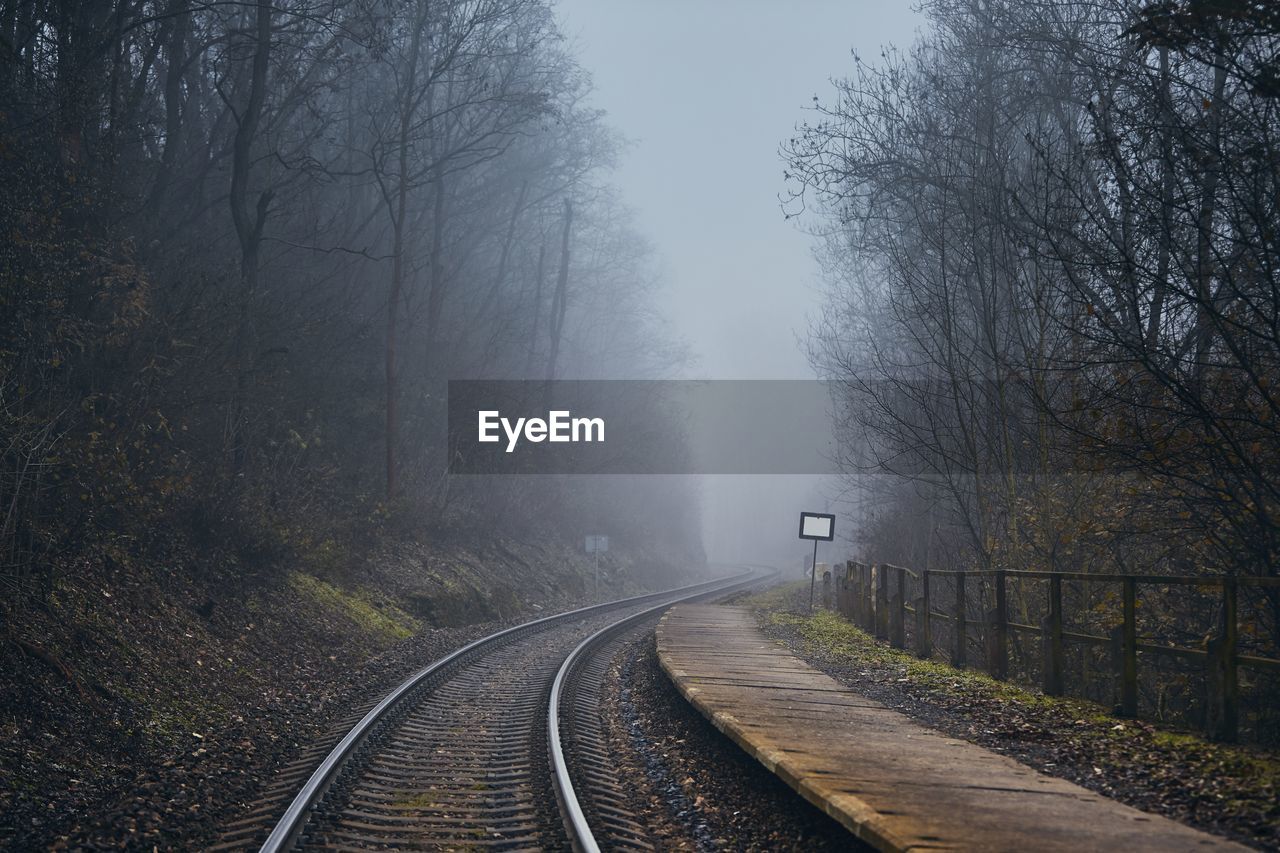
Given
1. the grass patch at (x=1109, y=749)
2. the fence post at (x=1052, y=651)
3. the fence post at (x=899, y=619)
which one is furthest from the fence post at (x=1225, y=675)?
the fence post at (x=899, y=619)

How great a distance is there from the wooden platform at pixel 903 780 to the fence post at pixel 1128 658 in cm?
143

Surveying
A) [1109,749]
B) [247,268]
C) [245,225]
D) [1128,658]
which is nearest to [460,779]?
[1109,749]

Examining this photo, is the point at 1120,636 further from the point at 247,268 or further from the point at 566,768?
the point at 247,268

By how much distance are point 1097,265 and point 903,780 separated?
469cm

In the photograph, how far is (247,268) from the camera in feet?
63.5

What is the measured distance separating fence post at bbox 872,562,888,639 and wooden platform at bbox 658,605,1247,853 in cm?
608

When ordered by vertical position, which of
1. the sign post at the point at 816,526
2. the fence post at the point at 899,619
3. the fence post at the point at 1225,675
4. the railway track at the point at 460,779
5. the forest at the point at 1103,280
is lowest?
the railway track at the point at 460,779

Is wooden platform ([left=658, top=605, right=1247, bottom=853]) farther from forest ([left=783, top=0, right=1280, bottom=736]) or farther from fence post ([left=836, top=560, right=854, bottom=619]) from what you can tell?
fence post ([left=836, top=560, right=854, bottom=619])

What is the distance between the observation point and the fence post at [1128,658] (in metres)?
8.52

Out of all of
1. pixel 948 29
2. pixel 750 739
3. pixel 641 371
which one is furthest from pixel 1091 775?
pixel 641 371

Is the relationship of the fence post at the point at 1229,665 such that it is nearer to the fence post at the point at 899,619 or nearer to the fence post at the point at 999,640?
→ the fence post at the point at 999,640

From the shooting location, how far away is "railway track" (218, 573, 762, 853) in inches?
271

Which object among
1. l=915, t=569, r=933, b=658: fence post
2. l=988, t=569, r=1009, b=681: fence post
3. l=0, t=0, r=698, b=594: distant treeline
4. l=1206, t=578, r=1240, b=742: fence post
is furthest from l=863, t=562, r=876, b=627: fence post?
l=1206, t=578, r=1240, b=742: fence post

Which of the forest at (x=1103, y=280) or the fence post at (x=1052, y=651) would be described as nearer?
the forest at (x=1103, y=280)
